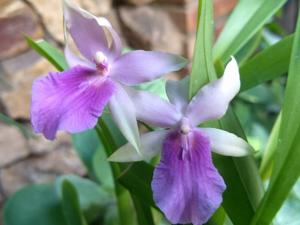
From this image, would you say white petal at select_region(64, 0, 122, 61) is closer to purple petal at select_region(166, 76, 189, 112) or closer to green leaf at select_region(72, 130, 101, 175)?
purple petal at select_region(166, 76, 189, 112)

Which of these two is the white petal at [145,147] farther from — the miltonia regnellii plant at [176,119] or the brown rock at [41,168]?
the brown rock at [41,168]

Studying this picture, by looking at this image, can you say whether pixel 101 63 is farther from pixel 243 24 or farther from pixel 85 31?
pixel 243 24

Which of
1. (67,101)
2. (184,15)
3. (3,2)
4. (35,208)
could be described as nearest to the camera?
(67,101)

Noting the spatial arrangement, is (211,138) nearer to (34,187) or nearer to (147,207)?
(147,207)

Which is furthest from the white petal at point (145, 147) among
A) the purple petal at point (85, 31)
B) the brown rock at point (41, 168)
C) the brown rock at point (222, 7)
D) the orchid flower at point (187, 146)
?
the brown rock at point (222, 7)

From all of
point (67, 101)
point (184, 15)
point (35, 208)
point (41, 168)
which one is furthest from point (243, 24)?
point (41, 168)

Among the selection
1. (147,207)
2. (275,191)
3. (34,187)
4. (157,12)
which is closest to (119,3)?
(157,12)
